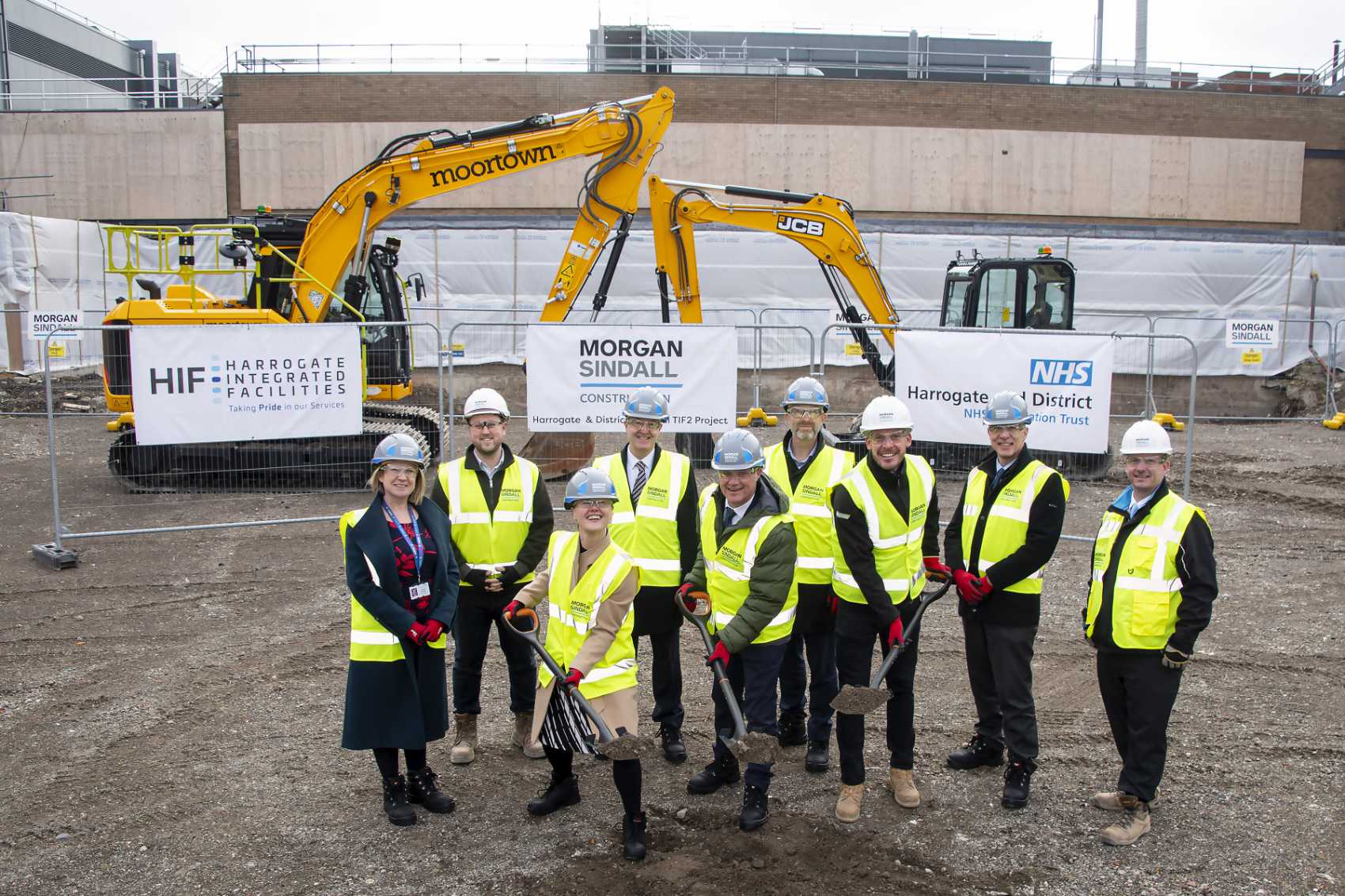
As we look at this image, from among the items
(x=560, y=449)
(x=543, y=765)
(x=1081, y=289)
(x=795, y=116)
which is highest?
(x=795, y=116)

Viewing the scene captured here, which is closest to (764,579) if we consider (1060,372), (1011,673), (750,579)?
(750,579)

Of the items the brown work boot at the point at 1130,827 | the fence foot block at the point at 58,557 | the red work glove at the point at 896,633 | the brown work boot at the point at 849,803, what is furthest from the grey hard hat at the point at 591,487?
the fence foot block at the point at 58,557

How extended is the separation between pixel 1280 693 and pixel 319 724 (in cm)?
595

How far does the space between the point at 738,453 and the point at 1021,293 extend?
11.4 meters

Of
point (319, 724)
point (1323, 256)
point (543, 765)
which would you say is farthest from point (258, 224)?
point (1323, 256)

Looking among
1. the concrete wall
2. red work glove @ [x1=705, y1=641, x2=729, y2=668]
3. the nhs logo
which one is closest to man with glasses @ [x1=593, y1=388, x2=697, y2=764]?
red work glove @ [x1=705, y1=641, x2=729, y2=668]

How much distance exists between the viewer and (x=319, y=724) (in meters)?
6.39

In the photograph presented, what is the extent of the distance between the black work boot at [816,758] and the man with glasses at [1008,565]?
2.82 ft

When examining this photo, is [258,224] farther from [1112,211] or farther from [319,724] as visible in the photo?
[1112,211]

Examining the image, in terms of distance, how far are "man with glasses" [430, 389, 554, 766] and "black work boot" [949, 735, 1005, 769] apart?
88.6 inches

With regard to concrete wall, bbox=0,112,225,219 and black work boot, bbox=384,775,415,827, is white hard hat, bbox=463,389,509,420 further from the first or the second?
concrete wall, bbox=0,112,225,219

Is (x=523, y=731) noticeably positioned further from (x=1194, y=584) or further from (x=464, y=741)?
(x=1194, y=584)

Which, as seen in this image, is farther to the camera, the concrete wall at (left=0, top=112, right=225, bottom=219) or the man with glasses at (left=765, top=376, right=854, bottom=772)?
the concrete wall at (left=0, top=112, right=225, bottom=219)

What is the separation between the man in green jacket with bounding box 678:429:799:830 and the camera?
197 inches
